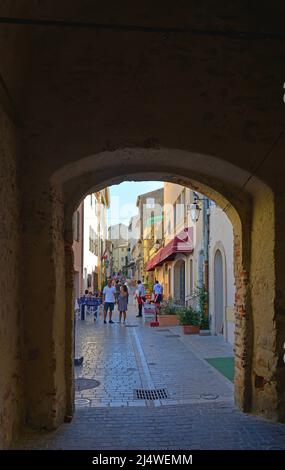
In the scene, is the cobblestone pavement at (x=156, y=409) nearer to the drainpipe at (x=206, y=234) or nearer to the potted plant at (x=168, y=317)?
the drainpipe at (x=206, y=234)

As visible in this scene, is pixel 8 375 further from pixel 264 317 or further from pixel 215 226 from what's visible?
pixel 215 226

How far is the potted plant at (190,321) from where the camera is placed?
1465 centimetres

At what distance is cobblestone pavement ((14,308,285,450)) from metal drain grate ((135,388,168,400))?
0.07m

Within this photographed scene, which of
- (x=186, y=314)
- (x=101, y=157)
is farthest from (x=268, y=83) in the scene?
(x=186, y=314)

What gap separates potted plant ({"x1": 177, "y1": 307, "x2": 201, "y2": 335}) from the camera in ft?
48.1

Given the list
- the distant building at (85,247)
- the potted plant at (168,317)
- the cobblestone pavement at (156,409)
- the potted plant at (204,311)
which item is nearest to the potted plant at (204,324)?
the potted plant at (204,311)

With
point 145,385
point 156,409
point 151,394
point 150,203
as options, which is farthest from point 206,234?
point 150,203

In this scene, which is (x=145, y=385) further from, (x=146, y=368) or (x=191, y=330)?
(x=191, y=330)

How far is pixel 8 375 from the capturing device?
4801 mm

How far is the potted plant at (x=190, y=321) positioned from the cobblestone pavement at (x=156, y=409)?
279cm

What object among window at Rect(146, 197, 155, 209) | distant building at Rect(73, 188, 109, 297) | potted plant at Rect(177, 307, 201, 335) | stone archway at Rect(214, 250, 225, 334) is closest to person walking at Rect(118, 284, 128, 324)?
distant building at Rect(73, 188, 109, 297)

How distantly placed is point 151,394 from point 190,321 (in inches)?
302

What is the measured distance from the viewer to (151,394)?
731 cm
